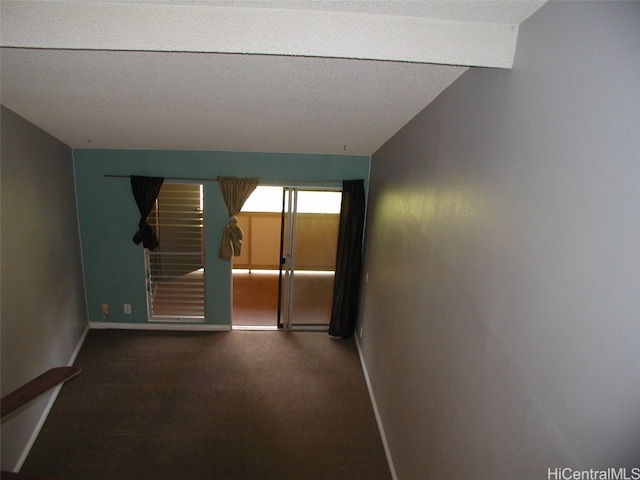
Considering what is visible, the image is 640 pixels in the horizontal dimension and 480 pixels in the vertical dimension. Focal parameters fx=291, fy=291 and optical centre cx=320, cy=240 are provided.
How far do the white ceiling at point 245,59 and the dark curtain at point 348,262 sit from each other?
46.3 inches

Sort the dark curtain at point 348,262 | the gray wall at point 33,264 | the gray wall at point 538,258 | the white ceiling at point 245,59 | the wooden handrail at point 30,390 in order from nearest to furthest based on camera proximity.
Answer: the gray wall at point 538,258 → the white ceiling at point 245,59 → the wooden handrail at point 30,390 → the gray wall at point 33,264 → the dark curtain at point 348,262

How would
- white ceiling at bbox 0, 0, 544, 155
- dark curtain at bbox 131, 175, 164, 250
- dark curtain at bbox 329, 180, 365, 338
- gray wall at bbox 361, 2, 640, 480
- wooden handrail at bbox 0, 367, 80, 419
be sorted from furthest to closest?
dark curtain at bbox 329, 180, 365, 338, dark curtain at bbox 131, 175, 164, 250, wooden handrail at bbox 0, 367, 80, 419, white ceiling at bbox 0, 0, 544, 155, gray wall at bbox 361, 2, 640, 480

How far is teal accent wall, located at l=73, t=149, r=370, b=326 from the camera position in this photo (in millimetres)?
3272

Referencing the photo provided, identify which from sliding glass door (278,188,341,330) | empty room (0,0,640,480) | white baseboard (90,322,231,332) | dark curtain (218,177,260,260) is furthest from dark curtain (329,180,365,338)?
white baseboard (90,322,231,332)

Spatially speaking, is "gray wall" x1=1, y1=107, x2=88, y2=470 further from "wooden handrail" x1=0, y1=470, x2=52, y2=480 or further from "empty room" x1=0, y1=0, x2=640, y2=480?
"wooden handrail" x1=0, y1=470, x2=52, y2=480

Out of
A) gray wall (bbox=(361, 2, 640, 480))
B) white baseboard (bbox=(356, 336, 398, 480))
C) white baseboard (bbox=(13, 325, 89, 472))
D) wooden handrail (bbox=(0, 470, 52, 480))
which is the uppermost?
gray wall (bbox=(361, 2, 640, 480))

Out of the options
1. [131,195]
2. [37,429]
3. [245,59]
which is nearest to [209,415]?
[37,429]

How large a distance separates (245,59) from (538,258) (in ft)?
4.09

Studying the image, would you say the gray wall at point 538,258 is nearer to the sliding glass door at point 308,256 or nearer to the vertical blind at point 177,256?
the sliding glass door at point 308,256

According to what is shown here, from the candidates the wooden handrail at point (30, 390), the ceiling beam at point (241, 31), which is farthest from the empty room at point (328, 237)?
the wooden handrail at point (30, 390)

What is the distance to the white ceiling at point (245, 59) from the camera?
0.87 metres

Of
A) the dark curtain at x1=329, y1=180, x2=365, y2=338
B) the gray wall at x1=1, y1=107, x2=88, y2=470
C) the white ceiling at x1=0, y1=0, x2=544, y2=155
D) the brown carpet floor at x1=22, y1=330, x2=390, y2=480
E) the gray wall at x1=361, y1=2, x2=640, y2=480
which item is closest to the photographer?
the gray wall at x1=361, y1=2, x2=640, y2=480

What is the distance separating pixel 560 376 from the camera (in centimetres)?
74

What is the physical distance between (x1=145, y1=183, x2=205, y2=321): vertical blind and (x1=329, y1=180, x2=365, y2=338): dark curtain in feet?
5.54
